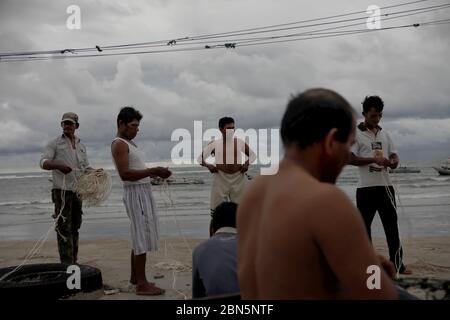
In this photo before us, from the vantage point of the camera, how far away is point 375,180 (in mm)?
5555

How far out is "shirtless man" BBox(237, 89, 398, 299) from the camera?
4.81 feet

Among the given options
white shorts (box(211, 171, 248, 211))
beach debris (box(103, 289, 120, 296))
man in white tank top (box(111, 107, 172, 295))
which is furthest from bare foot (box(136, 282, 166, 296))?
white shorts (box(211, 171, 248, 211))

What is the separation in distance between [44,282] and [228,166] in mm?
2570

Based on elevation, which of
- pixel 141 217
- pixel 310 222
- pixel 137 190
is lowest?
pixel 141 217

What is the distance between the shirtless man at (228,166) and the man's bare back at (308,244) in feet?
14.4

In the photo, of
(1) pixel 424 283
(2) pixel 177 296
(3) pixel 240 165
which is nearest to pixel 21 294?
(2) pixel 177 296

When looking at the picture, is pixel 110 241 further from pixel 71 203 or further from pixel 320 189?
pixel 320 189

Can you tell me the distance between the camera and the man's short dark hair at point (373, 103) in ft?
17.9

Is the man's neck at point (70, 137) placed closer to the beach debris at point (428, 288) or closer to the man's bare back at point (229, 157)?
the man's bare back at point (229, 157)

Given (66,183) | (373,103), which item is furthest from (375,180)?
(66,183)

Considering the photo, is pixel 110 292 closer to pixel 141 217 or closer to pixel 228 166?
pixel 141 217

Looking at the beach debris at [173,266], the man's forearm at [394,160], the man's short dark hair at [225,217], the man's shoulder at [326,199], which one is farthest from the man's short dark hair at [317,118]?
the beach debris at [173,266]

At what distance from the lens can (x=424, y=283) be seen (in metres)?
2.31

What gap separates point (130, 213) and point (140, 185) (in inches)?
11.8
